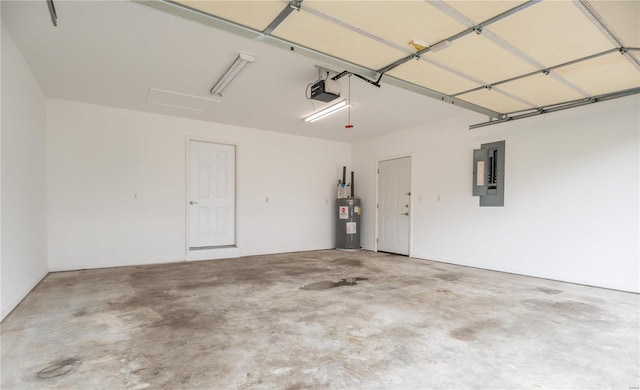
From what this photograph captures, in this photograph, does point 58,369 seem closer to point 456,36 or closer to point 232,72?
point 232,72

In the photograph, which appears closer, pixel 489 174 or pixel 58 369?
pixel 58 369

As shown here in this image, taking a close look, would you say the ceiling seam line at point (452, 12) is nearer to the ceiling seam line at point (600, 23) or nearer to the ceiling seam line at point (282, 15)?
the ceiling seam line at point (600, 23)

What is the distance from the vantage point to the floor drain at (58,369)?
76.9 inches

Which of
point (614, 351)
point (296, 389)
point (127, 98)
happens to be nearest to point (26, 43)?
point (127, 98)

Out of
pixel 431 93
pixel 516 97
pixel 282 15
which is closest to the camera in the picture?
pixel 282 15

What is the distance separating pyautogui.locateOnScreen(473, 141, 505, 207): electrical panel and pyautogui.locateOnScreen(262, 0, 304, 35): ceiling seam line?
14.1 ft

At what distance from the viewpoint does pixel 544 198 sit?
4.55 metres

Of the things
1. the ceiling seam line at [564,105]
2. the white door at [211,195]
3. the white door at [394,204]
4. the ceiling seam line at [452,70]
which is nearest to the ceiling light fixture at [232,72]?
the ceiling seam line at [452,70]

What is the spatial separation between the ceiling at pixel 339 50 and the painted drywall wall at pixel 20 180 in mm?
325

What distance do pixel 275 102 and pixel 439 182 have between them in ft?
11.1

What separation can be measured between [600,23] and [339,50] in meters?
1.87

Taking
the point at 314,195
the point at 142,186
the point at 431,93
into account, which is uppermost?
the point at 431,93

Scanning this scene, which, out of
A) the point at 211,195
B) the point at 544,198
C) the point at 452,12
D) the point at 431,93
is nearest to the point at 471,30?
the point at 452,12

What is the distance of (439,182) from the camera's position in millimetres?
5922
